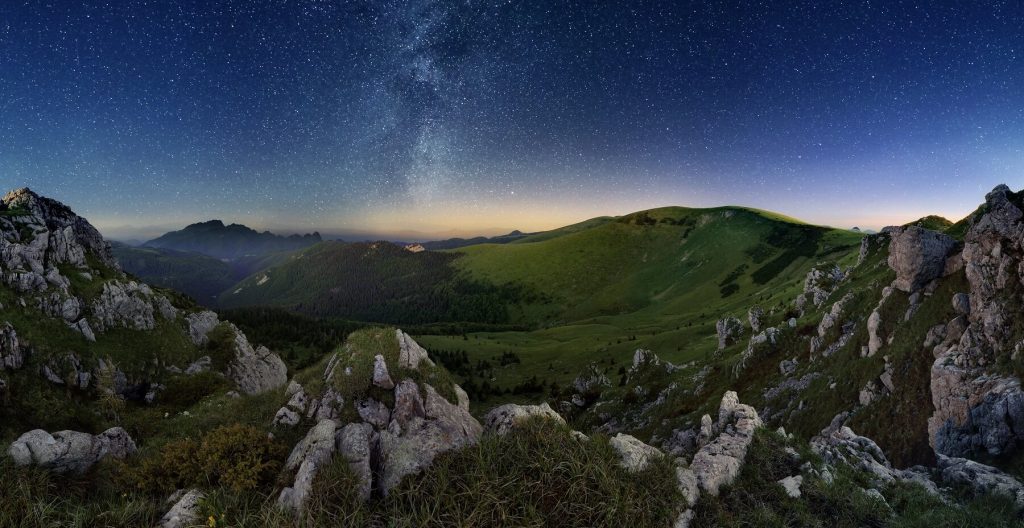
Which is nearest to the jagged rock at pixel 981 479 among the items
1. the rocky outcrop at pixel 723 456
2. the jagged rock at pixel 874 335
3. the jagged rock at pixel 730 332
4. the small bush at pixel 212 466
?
the rocky outcrop at pixel 723 456

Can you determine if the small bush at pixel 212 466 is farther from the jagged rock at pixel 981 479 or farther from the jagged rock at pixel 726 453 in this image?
the jagged rock at pixel 981 479

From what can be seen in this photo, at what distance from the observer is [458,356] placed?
504ft

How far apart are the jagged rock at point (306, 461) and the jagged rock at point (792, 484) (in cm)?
1218

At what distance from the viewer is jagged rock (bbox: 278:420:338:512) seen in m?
8.12

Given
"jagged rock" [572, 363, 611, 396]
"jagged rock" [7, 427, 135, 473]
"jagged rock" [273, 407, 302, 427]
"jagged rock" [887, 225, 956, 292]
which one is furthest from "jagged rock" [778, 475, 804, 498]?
"jagged rock" [572, 363, 611, 396]

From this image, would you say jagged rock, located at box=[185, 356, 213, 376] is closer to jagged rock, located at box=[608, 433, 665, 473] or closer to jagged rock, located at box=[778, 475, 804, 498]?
jagged rock, located at box=[608, 433, 665, 473]

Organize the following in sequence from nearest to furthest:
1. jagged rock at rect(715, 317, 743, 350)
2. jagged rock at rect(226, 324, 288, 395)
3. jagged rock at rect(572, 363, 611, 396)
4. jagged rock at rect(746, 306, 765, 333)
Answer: jagged rock at rect(746, 306, 765, 333)
jagged rock at rect(226, 324, 288, 395)
jagged rock at rect(715, 317, 743, 350)
jagged rock at rect(572, 363, 611, 396)

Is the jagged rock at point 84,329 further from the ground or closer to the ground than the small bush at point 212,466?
closer to the ground

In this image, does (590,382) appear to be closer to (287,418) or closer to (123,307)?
(287,418)

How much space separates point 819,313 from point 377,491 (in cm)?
5271

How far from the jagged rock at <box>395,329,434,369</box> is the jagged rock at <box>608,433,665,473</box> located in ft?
24.5

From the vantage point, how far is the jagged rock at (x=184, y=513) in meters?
7.57

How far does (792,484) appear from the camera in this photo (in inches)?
445

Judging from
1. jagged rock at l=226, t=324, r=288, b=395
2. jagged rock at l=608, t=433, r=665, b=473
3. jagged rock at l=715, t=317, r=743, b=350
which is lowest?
jagged rock at l=226, t=324, r=288, b=395
